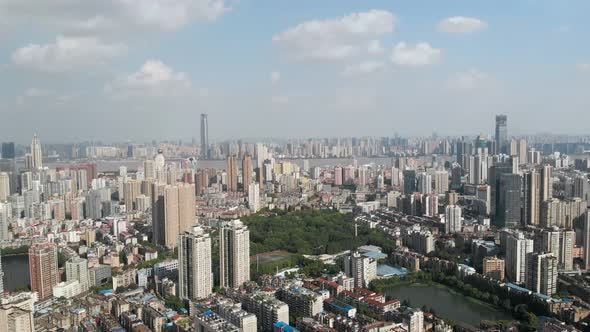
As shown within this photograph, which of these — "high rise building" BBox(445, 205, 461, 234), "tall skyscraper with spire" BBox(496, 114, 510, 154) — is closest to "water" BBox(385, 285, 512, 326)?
"high rise building" BBox(445, 205, 461, 234)

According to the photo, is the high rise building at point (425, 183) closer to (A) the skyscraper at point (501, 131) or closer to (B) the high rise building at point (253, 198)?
(B) the high rise building at point (253, 198)

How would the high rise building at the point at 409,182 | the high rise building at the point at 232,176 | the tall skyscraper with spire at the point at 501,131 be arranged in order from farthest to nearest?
the tall skyscraper with spire at the point at 501,131, the high rise building at the point at 232,176, the high rise building at the point at 409,182

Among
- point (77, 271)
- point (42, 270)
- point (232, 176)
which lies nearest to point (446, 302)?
point (77, 271)

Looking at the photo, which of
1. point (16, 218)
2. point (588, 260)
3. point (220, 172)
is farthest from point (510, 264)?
point (220, 172)

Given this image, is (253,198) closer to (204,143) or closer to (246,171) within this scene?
(246,171)

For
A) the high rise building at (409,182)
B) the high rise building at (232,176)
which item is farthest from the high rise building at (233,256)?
the high rise building at (232,176)

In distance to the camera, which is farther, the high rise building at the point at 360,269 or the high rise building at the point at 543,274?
the high rise building at the point at 360,269

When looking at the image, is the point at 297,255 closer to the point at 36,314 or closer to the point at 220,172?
the point at 36,314

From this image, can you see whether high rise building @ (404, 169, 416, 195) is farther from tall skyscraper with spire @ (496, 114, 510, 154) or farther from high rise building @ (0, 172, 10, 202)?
high rise building @ (0, 172, 10, 202)
